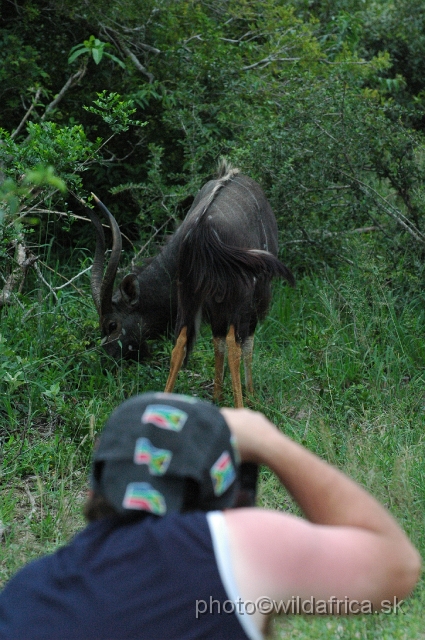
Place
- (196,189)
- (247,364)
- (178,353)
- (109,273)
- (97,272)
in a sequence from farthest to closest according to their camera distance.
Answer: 1. (196,189)
2. (97,272)
3. (109,273)
4. (247,364)
5. (178,353)

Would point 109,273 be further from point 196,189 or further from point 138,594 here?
point 138,594

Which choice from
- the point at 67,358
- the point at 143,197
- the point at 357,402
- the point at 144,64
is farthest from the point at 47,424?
the point at 144,64

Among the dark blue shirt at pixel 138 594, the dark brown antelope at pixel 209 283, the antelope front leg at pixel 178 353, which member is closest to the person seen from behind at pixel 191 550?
the dark blue shirt at pixel 138 594

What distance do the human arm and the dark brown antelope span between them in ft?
12.2

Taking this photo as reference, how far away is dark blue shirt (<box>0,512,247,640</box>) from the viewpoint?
1.26m

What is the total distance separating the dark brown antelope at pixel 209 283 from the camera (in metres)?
5.14

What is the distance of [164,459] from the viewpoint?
1328 mm

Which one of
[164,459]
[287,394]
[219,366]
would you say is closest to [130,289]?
[219,366]

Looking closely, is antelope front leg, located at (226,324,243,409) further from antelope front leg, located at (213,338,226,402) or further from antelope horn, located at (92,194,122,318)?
antelope horn, located at (92,194,122,318)

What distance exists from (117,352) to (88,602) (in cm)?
491

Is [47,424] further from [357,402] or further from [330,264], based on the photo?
[330,264]

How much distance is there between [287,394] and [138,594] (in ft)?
13.9

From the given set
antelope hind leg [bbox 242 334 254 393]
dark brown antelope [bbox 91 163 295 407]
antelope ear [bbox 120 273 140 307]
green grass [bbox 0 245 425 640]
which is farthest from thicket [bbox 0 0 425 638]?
antelope ear [bbox 120 273 140 307]

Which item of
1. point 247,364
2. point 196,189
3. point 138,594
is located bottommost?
point 247,364
